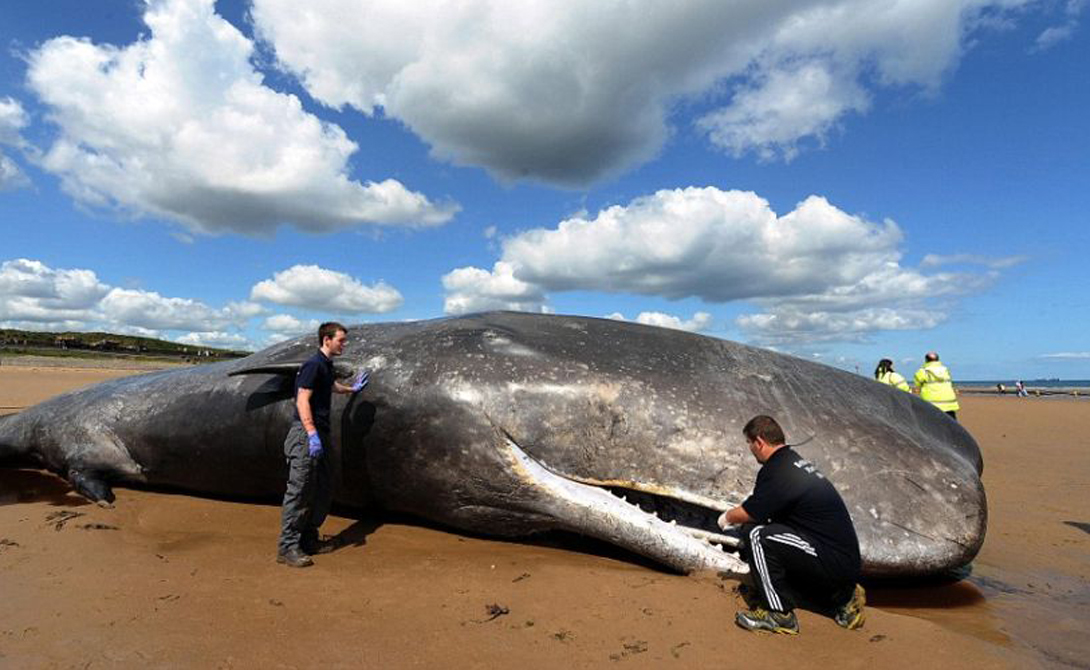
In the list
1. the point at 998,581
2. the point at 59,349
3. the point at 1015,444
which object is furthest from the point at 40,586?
the point at 59,349

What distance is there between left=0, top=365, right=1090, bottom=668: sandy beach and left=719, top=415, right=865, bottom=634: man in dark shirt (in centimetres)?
15

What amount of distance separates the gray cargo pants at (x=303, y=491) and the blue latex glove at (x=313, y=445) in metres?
0.03

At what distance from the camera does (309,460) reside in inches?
181

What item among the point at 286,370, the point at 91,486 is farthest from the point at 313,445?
the point at 91,486

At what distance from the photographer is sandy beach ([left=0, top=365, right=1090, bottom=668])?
308cm

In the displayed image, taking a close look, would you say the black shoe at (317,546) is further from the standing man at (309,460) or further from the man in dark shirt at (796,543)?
the man in dark shirt at (796,543)

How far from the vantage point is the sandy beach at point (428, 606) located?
3.08 meters

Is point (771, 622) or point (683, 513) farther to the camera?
point (683, 513)

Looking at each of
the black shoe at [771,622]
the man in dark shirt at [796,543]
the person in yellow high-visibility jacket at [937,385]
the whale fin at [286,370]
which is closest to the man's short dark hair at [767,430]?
the man in dark shirt at [796,543]

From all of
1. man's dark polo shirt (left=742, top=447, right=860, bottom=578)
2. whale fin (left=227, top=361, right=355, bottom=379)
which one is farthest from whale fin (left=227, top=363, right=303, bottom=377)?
man's dark polo shirt (left=742, top=447, right=860, bottom=578)

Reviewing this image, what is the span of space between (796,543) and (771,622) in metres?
0.46

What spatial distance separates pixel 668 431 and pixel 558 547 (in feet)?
4.14

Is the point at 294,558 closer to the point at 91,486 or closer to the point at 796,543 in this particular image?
the point at 796,543

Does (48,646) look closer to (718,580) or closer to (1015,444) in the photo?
(718,580)
